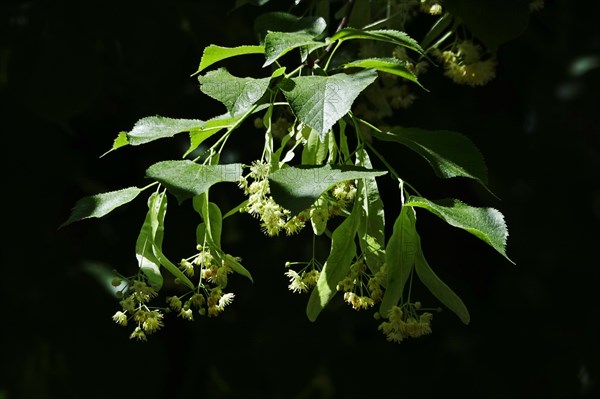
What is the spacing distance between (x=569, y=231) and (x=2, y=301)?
4.32 feet

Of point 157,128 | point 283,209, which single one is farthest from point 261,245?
point 283,209

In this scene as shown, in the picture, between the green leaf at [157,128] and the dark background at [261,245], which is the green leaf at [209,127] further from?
the dark background at [261,245]

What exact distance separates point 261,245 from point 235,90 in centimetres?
119

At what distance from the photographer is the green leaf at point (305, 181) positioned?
2.51 ft

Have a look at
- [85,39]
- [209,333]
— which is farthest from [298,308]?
[85,39]

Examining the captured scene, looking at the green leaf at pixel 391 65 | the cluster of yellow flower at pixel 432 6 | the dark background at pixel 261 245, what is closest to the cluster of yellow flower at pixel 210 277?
the green leaf at pixel 391 65

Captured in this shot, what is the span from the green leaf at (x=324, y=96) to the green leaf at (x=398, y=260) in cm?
11

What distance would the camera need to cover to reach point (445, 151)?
916 mm

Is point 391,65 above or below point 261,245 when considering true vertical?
above

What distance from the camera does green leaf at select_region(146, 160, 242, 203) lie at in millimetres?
811

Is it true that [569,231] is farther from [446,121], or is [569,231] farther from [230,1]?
[230,1]

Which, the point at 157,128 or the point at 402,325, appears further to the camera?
the point at 157,128

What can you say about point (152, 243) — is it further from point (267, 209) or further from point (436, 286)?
point (436, 286)

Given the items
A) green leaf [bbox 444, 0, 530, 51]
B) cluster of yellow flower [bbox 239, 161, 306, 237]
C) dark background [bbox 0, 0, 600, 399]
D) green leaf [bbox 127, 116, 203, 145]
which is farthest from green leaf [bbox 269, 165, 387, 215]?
dark background [bbox 0, 0, 600, 399]
